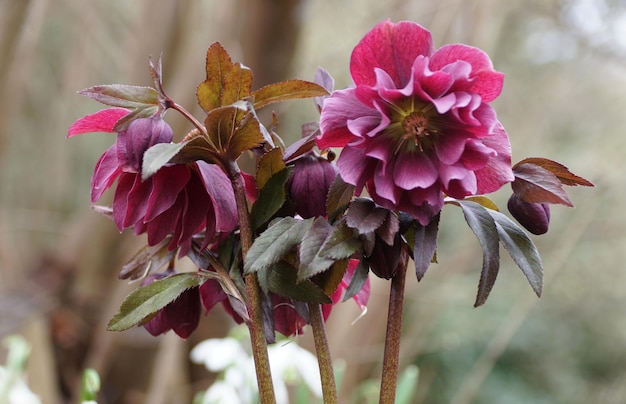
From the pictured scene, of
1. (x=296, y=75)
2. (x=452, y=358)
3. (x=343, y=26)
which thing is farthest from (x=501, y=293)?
(x=296, y=75)

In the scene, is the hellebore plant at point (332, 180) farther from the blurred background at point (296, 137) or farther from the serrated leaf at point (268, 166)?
the blurred background at point (296, 137)

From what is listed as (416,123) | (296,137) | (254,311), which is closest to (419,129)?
(416,123)

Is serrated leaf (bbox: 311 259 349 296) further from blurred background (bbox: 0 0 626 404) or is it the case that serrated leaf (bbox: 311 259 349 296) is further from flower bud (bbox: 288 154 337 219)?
blurred background (bbox: 0 0 626 404)

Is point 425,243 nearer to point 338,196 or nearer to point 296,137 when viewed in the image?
point 338,196

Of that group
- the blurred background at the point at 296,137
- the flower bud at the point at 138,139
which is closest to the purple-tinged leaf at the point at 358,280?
the flower bud at the point at 138,139

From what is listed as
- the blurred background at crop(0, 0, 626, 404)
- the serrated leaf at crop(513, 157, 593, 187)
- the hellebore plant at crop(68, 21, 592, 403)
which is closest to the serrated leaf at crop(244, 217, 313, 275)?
the hellebore plant at crop(68, 21, 592, 403)
